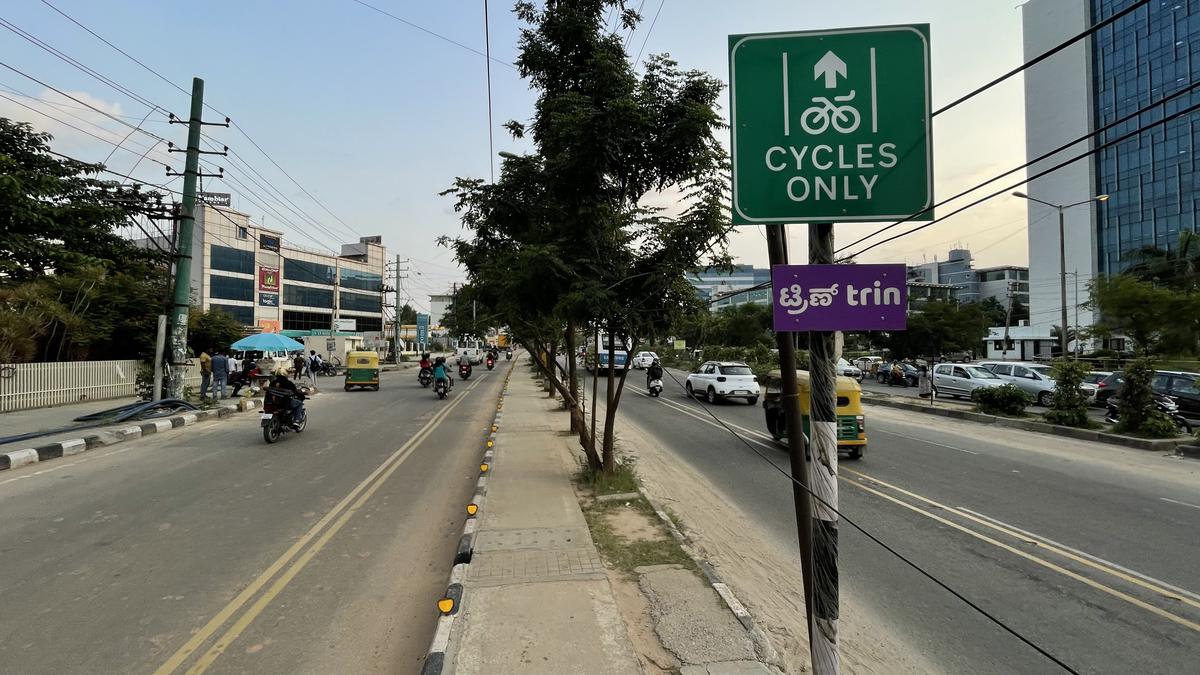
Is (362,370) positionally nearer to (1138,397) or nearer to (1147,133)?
(1138,397)

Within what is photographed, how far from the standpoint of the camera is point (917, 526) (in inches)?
267

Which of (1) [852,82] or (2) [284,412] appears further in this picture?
(2) [284,412]

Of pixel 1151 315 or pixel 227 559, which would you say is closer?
pixel 227 559

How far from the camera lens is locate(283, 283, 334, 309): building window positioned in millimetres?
71875

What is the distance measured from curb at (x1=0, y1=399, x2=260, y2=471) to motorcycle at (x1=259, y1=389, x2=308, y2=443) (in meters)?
3.02

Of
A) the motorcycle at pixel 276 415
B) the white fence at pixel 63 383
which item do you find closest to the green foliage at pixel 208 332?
the white fence at pixel 63 383

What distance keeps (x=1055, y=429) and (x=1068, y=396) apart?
48.3 inches

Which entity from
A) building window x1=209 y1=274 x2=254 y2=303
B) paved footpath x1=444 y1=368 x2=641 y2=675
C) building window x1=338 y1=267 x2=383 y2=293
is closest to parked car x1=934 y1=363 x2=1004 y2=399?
paved footpath x1=444 y1=368 x2=641 y2=675

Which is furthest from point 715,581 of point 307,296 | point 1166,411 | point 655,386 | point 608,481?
point 307,296

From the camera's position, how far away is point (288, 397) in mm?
12359

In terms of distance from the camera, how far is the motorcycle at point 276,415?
11.9 meters

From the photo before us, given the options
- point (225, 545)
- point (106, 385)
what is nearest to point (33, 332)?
point (106, 385)

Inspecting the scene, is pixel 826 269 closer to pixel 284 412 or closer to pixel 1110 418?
pixel 284 412

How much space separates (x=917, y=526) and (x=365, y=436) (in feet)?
35.3
